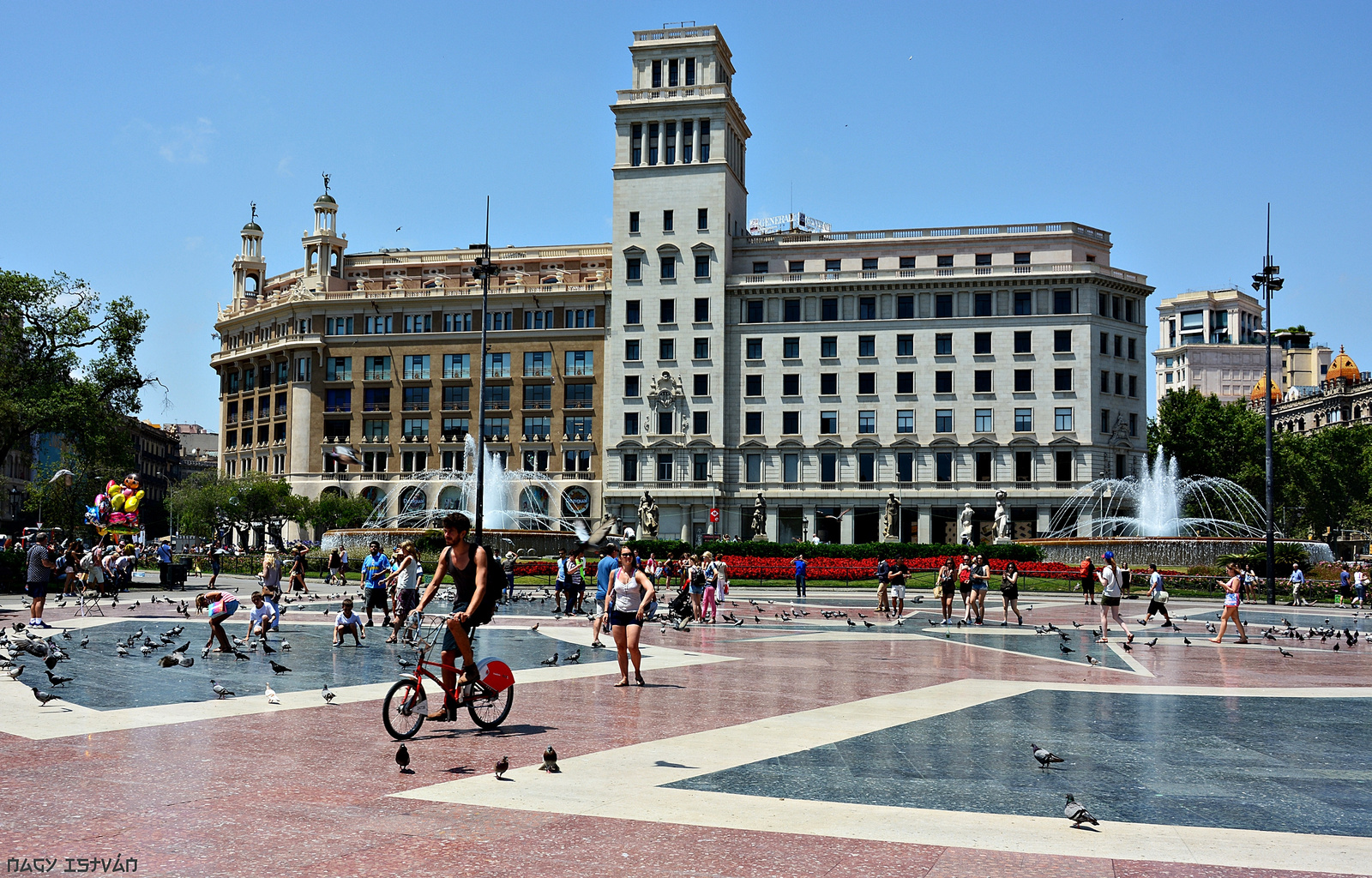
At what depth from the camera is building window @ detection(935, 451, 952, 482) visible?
8175cm

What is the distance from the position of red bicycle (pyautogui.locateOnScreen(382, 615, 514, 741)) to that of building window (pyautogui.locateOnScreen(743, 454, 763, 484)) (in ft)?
242

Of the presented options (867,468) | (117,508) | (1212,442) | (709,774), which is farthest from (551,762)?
(1212,442)

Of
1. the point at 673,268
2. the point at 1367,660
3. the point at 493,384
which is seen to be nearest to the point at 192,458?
the point at 493,384

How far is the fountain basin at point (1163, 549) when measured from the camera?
5009 centimetres

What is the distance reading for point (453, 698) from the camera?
1093cm

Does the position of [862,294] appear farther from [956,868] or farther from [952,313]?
[956,868]

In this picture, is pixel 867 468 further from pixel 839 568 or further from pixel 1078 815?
pixel 1078 815

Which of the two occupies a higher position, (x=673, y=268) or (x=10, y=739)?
(x=673, y=268)

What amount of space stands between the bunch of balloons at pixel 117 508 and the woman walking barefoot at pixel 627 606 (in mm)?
33239

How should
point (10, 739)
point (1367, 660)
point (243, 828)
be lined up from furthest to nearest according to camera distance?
point (1367, 660), point (10, 739), point (243, 828)

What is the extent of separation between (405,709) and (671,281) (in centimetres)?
7689

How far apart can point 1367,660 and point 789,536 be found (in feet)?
209

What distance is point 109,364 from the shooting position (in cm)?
5150

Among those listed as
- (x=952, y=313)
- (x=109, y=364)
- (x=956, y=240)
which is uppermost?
(x=956, y=240)
